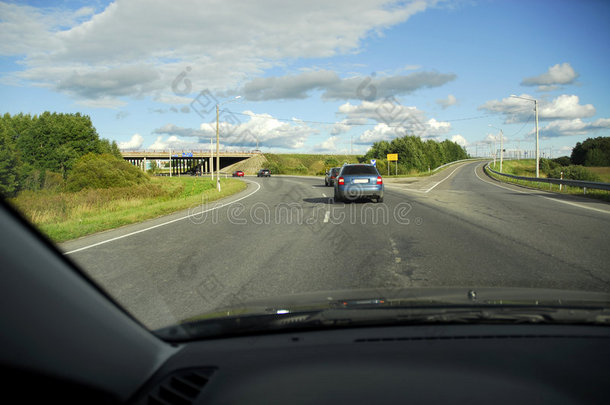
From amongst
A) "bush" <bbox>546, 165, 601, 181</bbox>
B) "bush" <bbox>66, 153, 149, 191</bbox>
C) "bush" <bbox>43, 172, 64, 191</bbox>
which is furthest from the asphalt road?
"bush" <bbox>546, 165, 601, 181</bbox>

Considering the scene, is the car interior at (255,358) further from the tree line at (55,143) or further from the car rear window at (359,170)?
the tree line at (55,143)

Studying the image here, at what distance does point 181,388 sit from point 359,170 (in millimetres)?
18945

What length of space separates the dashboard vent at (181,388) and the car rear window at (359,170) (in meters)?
18.5

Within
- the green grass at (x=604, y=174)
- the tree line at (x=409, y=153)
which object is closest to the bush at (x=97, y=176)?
the green grass at (x=604, y=174)

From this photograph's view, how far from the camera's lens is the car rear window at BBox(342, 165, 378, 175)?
20359 mm

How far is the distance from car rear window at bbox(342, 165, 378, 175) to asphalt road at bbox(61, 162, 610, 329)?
20.5ft

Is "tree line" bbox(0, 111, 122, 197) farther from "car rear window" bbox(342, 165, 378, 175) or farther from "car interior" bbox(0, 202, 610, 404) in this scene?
"car interior" bbox(0, 202, 610, 404)

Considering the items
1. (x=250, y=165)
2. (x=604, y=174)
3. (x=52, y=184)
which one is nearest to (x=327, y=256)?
(x=52, y=184)

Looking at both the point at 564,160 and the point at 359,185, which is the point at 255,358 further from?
the point at 564,160

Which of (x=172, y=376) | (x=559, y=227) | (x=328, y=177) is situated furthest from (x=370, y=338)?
(x=328, y=177)

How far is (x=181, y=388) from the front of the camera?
1947 millimetres

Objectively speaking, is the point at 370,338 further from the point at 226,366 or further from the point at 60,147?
the point at 60,147

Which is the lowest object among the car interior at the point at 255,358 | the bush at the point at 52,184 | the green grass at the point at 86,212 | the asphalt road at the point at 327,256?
the green grass at the point at 86,212

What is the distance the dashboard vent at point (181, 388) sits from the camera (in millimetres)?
1856
